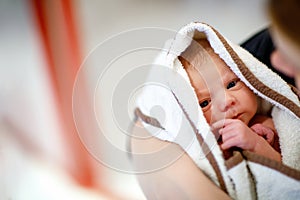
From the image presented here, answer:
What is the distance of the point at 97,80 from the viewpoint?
3.49 feet

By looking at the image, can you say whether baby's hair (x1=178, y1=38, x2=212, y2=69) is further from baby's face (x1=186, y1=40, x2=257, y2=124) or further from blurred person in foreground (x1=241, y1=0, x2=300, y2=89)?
blurred person in foreground (x1=241, y1=0, x2=300, y2=89)

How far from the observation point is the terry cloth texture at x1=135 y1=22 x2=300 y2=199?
619 millimetres

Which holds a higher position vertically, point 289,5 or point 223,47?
point 289,5

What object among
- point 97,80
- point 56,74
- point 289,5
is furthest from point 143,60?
point 289,5

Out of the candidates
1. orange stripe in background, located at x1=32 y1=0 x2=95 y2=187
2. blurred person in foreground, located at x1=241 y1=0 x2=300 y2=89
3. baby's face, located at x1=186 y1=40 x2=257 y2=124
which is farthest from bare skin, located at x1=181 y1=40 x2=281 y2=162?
orange stripe in background, located at x1=32 y1=0 x2=95 y2=187

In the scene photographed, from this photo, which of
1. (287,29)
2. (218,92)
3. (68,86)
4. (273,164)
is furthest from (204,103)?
(68,86)

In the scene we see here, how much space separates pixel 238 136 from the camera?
642mm

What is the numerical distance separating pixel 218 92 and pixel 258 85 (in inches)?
2.6

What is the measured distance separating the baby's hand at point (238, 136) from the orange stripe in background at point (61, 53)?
51 cm

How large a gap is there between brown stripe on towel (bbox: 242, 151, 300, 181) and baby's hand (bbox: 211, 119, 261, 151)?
17 millimetres

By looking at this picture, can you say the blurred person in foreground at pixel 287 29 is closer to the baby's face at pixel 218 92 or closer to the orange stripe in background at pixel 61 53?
the baby's face at pixel 218 92

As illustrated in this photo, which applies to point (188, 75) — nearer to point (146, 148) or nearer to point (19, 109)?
point (146, 148)

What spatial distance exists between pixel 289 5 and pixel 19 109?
82 centimetres

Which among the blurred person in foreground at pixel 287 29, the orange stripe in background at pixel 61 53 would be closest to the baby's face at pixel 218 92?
the blurred person in foreground at pixel 287 29
